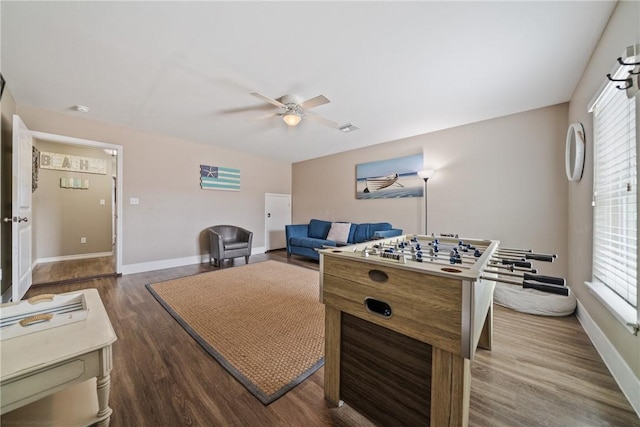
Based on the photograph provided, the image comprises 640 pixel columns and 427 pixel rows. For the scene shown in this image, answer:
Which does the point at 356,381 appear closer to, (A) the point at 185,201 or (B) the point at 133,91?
(B) the point at 133,91

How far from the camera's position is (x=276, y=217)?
6.23 metres

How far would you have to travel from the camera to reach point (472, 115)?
3246 mm

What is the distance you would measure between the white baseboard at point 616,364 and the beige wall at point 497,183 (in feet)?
4.20

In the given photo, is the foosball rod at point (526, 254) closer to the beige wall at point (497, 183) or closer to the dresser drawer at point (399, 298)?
the dresser drawer at point (399, 298)

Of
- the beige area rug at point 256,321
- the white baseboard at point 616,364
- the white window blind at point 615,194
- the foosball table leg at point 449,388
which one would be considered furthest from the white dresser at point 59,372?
the white window blind at point 615,194

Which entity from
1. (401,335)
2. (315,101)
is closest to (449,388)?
(401,335)

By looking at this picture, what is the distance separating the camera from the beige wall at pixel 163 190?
142 inches

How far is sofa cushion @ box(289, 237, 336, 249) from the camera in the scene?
15.0 feet

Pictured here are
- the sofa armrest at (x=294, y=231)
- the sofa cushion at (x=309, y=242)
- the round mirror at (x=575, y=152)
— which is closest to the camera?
the round mirror at (x=575, y=152)

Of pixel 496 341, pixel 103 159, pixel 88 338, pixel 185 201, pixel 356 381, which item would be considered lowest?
pixel 496 341

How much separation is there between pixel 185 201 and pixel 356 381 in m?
4.53

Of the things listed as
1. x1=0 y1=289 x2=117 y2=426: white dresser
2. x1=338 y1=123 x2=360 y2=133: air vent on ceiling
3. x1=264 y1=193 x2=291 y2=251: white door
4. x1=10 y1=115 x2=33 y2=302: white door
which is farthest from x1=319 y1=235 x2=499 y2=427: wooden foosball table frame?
x1=264 y1=193 x2=291 y2=251: white door

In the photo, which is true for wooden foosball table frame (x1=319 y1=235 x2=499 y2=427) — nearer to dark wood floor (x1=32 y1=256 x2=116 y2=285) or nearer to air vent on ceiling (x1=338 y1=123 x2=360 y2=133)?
air vent on ceiling (x1=338 y1=123 x2=360 y2=133)

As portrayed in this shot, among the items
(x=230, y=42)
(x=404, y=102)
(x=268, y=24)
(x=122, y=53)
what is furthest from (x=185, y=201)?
(x=404, y=102)
